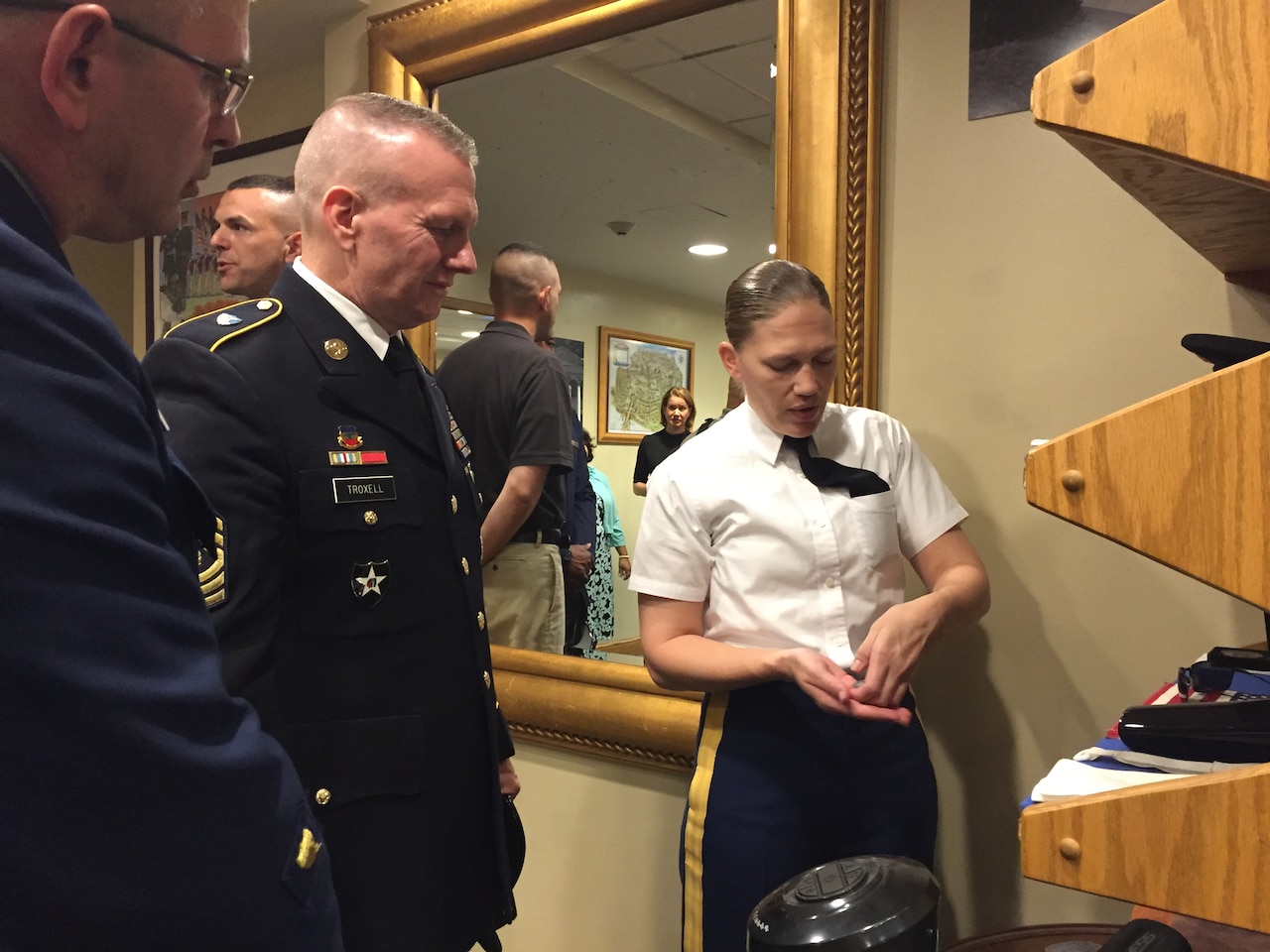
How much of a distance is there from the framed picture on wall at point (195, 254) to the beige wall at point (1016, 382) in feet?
5.42

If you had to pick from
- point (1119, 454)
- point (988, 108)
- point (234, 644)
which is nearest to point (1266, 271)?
point (988, 108)

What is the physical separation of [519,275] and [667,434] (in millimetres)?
470

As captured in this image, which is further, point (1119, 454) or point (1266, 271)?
point (1266, 271)

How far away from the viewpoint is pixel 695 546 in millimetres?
1166

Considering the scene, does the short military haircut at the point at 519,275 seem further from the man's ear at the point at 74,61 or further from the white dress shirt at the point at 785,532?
the man's ear at the point at 74,61

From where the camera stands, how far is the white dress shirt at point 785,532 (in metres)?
1.13

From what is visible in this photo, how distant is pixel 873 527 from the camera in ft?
3.78

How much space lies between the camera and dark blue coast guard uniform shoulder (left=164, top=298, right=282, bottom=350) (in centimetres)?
90

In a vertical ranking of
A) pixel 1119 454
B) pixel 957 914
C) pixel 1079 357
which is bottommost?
pixel 957 914

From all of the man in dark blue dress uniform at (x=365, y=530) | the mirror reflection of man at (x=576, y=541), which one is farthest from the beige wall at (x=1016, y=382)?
the man in dark blue dress uniform at (x=365, y=530)

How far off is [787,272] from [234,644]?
2.54 feet

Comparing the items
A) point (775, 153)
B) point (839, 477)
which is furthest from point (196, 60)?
point (775, 153)

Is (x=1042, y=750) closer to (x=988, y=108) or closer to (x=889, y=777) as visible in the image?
(x=889, y=777)

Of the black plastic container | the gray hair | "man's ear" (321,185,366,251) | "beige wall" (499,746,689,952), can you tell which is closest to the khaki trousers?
"beige wall" (499,746,689,952)
